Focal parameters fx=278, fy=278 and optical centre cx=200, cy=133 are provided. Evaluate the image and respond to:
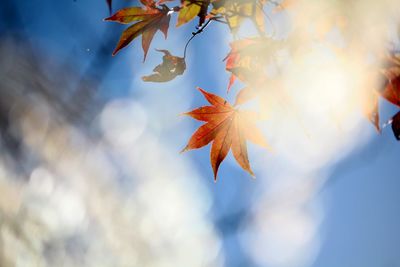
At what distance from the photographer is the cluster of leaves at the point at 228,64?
546 millimetres

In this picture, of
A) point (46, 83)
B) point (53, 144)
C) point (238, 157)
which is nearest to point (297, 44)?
point (238, 157)

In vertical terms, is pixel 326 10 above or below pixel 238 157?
above

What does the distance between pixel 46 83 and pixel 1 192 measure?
13.1 feet

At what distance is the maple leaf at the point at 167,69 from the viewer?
67cm

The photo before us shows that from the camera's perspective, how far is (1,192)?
6078 mm

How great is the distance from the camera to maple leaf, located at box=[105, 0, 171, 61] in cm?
69

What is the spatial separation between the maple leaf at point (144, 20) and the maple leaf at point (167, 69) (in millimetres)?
56

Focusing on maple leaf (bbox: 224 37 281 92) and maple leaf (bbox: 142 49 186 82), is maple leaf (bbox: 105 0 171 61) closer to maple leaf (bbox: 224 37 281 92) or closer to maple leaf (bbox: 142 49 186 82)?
maple leaf (bbox: 142 49 186 82)

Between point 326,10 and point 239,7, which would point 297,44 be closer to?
point 326,10

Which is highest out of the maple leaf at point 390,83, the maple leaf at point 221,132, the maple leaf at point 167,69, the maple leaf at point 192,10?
the maple leaf at point 192,10

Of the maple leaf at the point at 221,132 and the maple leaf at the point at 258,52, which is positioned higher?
the maple leaf at the point at 258,52

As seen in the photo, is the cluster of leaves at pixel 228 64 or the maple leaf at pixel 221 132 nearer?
the cluster of leaves at pixel 228 64

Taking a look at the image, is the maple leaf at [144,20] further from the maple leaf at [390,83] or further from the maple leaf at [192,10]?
the maple leaf at [390,83]

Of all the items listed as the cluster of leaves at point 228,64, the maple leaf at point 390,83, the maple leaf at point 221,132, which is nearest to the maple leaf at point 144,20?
the cluster of leaves at point 228,64
